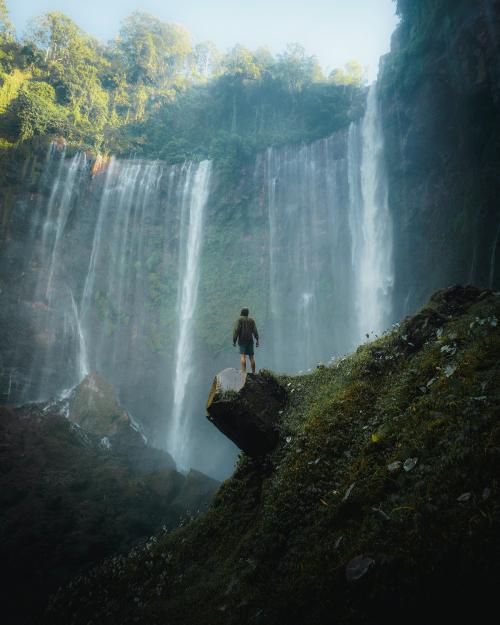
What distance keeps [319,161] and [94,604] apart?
101ft

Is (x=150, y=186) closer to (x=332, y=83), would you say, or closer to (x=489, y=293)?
(x=332, y=83)

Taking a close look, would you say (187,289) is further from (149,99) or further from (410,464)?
(410,464)

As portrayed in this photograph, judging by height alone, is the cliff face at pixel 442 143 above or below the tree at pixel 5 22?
below

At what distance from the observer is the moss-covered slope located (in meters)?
2.14

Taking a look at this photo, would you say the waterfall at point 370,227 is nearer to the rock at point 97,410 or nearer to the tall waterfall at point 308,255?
the tall waterfall at point 308,255

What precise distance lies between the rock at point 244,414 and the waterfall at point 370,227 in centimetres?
1872

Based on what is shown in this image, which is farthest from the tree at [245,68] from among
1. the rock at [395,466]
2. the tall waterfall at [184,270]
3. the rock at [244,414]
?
the rock at [395,466]

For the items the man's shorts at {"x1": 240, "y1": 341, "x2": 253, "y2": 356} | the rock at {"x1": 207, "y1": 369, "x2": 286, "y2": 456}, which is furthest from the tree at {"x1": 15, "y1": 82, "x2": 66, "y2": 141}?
the rock at {"x1": 207, "y1": 369, "x2": 286, "y2": 456}

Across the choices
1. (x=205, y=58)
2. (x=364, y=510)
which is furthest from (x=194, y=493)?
(x=205, y=58)

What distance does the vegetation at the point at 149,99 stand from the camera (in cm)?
3016

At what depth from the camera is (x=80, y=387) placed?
23703 mm

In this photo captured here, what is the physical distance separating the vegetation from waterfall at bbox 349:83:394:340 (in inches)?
147

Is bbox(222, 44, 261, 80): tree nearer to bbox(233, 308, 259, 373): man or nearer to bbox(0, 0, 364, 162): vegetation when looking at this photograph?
bbox(0, 0, 364, 162): vegetation

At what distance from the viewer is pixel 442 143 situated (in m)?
19.5
